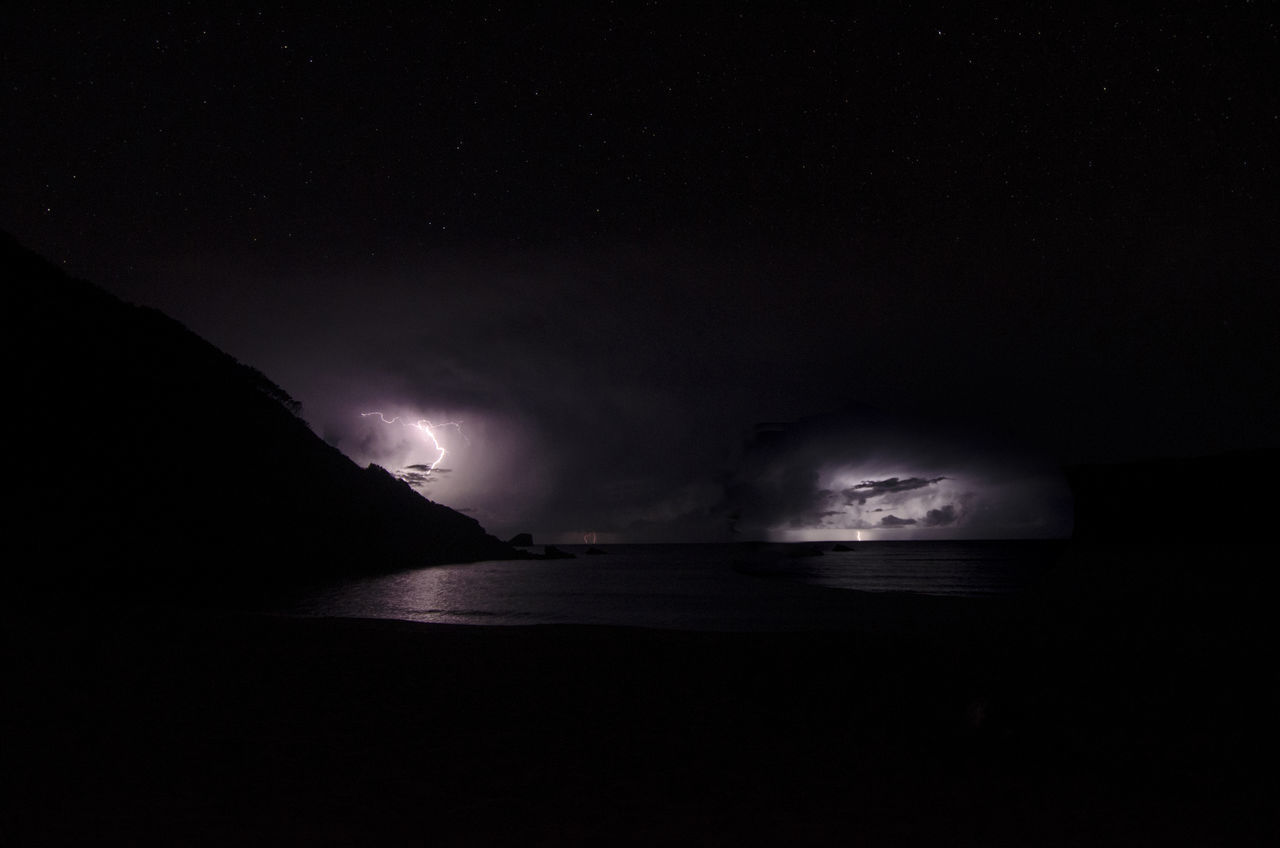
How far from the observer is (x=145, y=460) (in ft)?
113

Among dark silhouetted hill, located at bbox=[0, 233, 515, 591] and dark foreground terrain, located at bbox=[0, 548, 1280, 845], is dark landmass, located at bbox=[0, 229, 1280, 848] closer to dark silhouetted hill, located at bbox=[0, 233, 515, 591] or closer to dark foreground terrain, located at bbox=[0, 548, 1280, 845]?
dark foreground terrain, located at bbox=[0, 548, 1280, 845]

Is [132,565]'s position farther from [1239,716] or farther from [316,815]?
[1239,716]

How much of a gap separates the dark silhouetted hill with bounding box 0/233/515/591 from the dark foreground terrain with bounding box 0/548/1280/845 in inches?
873

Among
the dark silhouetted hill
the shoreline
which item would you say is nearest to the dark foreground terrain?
the shoreline

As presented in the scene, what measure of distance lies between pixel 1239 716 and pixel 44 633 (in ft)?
56.5

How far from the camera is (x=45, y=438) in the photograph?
29422 mm

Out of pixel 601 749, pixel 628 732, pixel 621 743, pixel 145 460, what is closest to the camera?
pixel 601 749

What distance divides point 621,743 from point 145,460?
39.3 m

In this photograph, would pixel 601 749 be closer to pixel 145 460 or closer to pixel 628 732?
pixel 628 732

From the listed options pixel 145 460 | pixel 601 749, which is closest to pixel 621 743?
pixel 601 749

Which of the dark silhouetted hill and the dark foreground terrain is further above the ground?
the dark silhouetted hill

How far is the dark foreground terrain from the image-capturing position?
413cm

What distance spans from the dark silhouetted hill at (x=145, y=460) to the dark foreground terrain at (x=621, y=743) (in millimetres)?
22184

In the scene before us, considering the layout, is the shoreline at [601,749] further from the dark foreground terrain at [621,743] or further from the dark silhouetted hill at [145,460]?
the dark silhouetted hill at [145,460]
